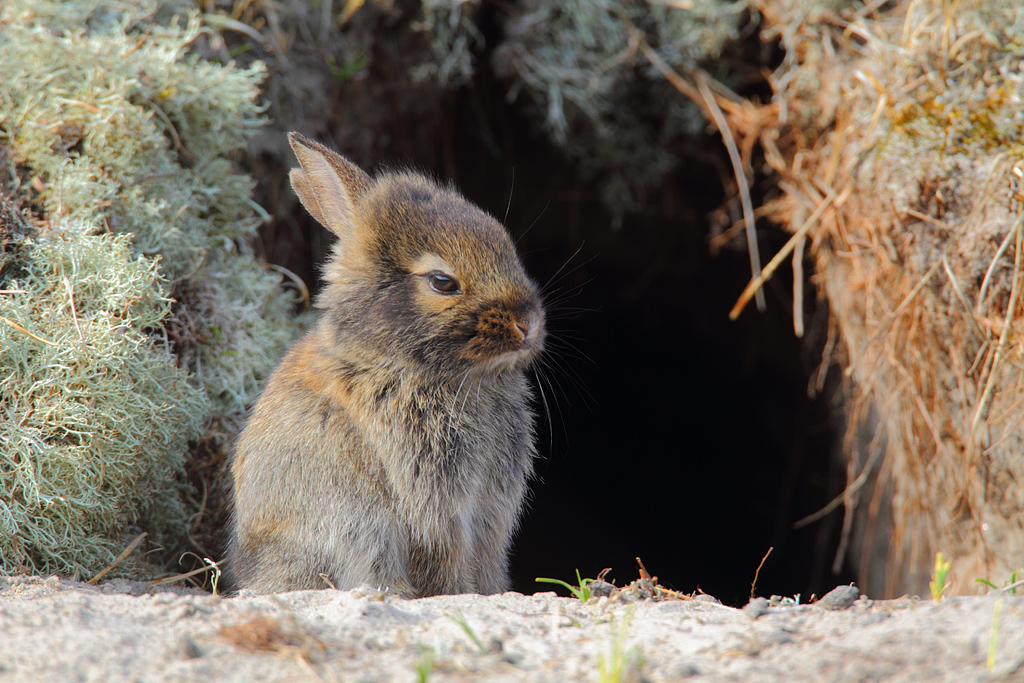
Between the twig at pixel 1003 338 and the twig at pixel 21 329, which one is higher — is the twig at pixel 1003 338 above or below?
above

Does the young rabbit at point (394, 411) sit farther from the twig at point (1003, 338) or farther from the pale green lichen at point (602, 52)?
the pale green lichen at point (602, 52)

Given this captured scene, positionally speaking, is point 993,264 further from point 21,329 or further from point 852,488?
point 21,329

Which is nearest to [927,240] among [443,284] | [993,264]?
[993,264]

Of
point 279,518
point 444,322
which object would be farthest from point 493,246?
point 279,518

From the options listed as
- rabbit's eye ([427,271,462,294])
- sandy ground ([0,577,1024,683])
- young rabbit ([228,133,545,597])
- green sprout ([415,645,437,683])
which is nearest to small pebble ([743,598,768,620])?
sandy ground ([0,577,1024,683])

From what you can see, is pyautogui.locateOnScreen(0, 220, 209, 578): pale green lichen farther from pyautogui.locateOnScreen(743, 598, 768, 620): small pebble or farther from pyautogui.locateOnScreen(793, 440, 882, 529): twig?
pyautogui.locateOnScreen(793, 440, 882, 529): twig

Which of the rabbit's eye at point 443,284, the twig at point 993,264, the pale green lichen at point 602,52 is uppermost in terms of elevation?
the pale green lichen at point 602,52

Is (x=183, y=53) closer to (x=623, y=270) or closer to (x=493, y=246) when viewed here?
(x=493, y=246)

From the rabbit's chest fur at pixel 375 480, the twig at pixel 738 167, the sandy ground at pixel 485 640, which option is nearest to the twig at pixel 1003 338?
the twig at pixel 738 167
